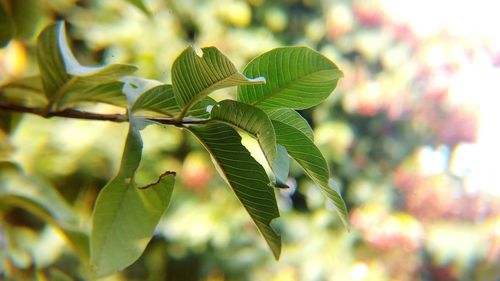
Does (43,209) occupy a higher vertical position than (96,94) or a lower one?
lower

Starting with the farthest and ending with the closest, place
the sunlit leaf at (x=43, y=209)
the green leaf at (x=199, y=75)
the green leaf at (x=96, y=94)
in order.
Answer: the sunlit leaf at (x=43, y=209)
the green leaf at (x=96, y=94)
the green leaf at (x=199, y=75)

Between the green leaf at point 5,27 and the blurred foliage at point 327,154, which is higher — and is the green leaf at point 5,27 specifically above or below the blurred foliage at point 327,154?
above

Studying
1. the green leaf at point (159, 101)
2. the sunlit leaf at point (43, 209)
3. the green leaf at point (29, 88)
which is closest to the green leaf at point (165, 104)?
the green leaf at point (159, 101)

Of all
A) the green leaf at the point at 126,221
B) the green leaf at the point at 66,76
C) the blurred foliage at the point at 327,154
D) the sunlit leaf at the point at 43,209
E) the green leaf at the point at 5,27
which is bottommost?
the blurred foliage at the point at 327,154

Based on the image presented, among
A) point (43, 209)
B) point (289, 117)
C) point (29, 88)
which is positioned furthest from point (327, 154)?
point (289, 117)

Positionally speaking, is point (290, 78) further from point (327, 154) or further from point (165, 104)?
point (327, 154)

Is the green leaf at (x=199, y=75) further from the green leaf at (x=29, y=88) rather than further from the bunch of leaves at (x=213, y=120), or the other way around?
the green leaf at (x=29, y=88)

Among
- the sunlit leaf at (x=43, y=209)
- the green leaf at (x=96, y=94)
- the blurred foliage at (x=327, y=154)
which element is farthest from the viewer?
the blurred foliage at (x=327, y=154)
